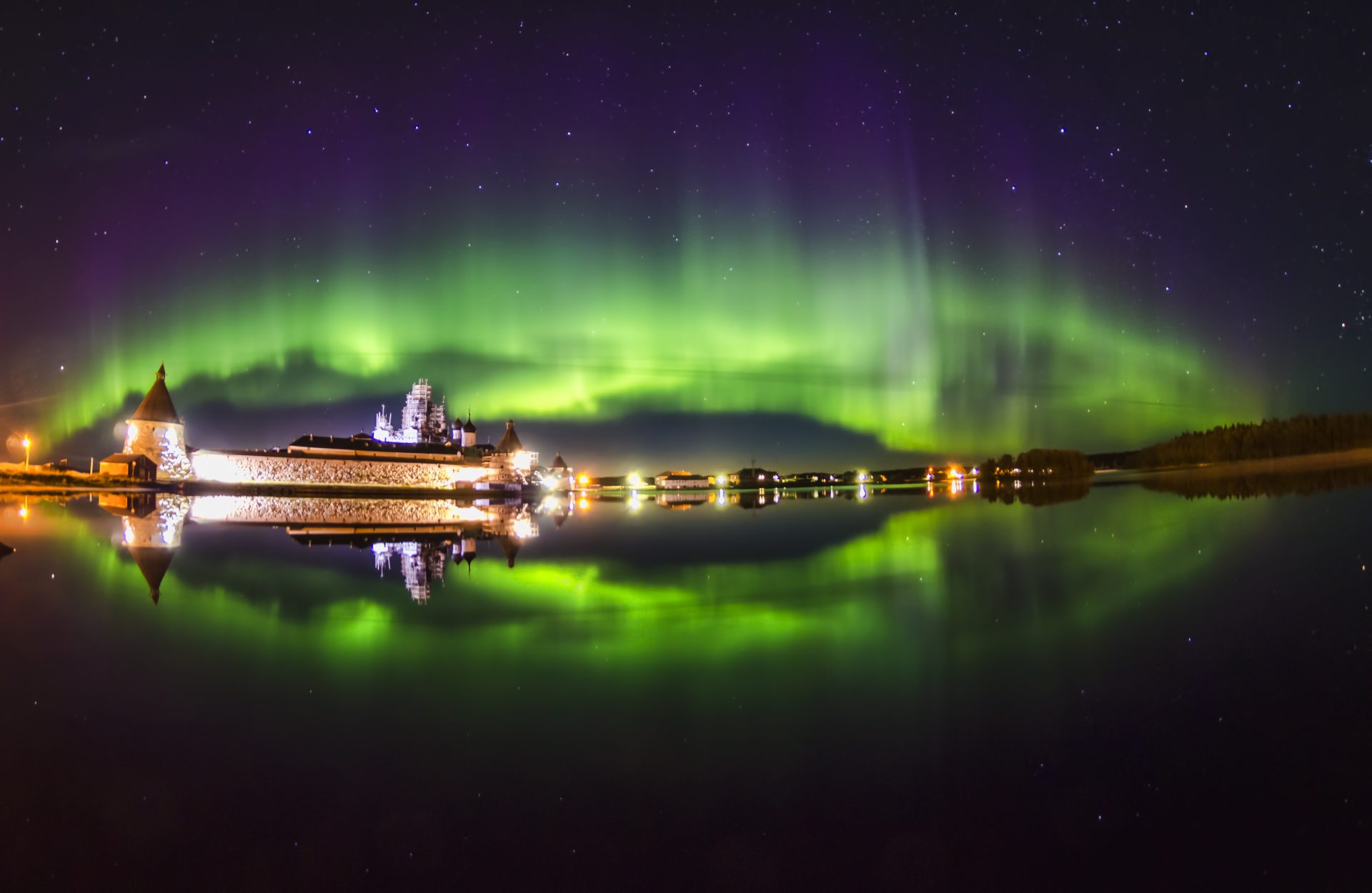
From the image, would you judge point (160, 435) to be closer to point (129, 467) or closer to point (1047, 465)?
point (129, 467)

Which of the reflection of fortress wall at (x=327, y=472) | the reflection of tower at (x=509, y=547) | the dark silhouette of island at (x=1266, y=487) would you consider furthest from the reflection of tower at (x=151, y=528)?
the dark silhouette of island at (x=1266, y=487)

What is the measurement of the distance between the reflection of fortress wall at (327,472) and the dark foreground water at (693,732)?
251 ft

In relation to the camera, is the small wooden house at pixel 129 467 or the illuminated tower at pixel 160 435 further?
the illuminated tower at pixel 160 435

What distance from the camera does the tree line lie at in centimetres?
8375

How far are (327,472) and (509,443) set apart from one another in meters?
33.7

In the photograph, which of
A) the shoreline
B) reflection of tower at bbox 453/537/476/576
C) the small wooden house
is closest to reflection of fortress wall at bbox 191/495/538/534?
reflection of tower at bbox 453/537/476/576

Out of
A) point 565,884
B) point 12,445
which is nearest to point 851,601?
point 565,884

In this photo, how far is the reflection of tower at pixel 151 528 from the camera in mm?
14469

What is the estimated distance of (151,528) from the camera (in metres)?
24.3

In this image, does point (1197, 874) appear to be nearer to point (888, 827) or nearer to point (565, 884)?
point (888, 827)

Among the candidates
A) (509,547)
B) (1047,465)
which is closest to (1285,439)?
(1047,465)

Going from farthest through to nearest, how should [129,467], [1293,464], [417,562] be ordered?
[1293,464], [129,467], [417,562]

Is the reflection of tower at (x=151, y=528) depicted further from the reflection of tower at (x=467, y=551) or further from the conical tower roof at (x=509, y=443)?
the conical tower roof at (x=509, y=443)

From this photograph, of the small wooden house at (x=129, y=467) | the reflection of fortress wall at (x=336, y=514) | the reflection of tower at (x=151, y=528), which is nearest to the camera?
the reflection of tower at (x=151, y=528)
